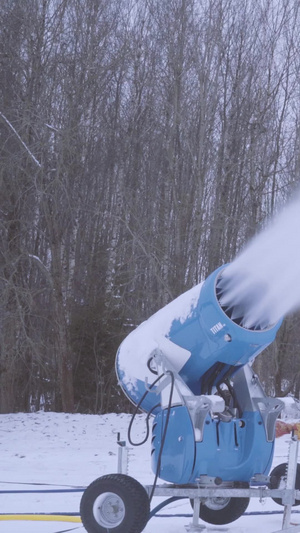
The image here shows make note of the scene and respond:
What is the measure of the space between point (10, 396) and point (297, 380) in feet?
33.9

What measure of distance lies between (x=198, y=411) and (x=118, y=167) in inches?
818

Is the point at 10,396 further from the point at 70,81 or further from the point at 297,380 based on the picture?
the point at 297,380

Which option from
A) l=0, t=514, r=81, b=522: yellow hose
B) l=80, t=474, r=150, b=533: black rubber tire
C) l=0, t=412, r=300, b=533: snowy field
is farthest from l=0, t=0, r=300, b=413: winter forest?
l=80, t=474, r=150, b=533: black rubber tire

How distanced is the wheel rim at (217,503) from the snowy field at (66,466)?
6.7 inches

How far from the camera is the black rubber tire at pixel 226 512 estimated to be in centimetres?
610

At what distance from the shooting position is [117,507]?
17.4ft

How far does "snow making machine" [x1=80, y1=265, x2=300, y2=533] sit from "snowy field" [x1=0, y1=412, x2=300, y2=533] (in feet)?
2.08

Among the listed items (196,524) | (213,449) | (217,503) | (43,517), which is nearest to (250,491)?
(213,449)

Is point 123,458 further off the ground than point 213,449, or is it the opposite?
point 213,449

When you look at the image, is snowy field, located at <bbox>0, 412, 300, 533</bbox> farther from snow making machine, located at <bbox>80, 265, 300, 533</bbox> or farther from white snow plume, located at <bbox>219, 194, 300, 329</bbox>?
white snow plume, located at <bbox>219, 194, 300, 329</bbox>

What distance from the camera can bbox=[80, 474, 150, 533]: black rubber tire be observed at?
5.14 m

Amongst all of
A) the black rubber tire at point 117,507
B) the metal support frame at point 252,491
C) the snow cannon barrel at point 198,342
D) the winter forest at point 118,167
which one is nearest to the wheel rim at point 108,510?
the black rubber tire at point 117,507

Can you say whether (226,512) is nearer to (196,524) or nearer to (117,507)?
(196,524)

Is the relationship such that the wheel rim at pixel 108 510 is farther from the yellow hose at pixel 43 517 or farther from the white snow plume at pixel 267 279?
the white snow plume at pixel 267 279
